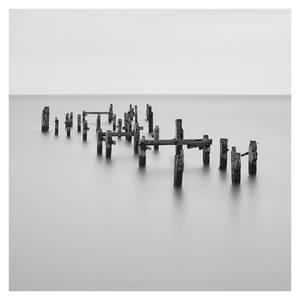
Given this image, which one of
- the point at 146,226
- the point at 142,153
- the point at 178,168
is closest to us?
the point at 146,226

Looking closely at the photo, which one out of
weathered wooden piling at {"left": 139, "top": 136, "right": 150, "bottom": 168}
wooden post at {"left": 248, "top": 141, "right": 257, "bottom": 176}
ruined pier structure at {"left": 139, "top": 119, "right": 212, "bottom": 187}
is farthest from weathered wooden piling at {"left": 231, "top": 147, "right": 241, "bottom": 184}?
weathered wooden piling at {"left": 139, "top": 136, "right": 150, "bottom": 168}

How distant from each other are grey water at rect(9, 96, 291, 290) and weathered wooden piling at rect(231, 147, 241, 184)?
22cm

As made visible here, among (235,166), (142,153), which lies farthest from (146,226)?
(142,153)

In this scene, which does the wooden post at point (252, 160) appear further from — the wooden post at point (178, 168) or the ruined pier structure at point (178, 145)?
the wooden post at point (178, 168)

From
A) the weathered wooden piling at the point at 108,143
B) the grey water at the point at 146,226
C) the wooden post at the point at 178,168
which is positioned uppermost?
the weathered wooden piling at the point at 108,143

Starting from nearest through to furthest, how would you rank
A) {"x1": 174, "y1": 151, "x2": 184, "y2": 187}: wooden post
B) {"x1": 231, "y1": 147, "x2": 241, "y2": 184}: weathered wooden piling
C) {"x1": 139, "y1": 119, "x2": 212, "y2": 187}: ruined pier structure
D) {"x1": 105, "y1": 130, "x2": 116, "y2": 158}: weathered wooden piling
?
{"x1": 174, "y1": 151, "x2": 184, "y2": 187}: wooden post → {"x1": 139, "y1": 119, "x2": 212, "y2": 187}: ruined pier structure → {"x1": 231, "y1": 147, "x2": 241, "y2": 184}: weathered wooden piling → {"x1": 105, "y1": 130, "x2": 116, "y2": 158}: weathered wooden piling

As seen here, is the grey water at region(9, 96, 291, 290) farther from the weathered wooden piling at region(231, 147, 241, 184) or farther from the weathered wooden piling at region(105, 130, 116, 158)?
the weathered wooden piling at region(105, 130, 116, 158)

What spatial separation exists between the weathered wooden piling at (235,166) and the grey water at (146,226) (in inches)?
8.6

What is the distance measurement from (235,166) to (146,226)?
12.5 ft

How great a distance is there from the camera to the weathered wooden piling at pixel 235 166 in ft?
46.6

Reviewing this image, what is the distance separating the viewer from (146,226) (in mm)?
11672

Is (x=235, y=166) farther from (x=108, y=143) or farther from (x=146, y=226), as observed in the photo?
(x=108, y=143)

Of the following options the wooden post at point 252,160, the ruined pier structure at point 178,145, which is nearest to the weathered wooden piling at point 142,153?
the ruined pier structure at point 178,145

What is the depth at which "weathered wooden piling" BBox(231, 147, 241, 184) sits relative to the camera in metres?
14.2
